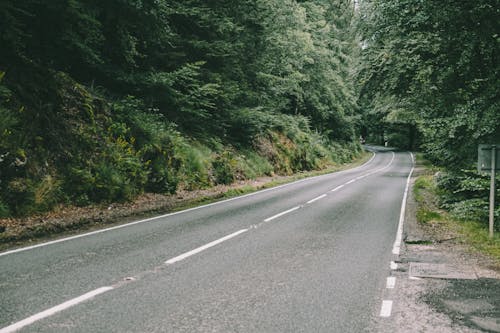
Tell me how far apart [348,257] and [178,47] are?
1504 cm

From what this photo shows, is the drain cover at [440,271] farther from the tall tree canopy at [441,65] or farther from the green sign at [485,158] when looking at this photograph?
the tall tree canopy at [441,65]

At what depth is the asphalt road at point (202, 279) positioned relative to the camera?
4.70 m

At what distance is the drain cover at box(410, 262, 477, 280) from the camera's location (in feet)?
22.8

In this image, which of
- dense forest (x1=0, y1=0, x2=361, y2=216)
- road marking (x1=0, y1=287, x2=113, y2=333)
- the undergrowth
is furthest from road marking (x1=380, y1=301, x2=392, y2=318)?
the undergrowth

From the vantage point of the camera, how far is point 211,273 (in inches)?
261

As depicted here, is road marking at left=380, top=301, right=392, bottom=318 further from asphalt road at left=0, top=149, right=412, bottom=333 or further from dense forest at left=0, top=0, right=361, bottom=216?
dense forest at left=0, top=0, right=361, bottom=216

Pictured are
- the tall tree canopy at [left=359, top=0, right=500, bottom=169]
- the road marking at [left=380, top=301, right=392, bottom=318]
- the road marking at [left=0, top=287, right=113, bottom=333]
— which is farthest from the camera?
the tall tree canopy at [left=359, top=0, right=500, bottom=169]

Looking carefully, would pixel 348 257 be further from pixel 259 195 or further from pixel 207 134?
pixel 207 134

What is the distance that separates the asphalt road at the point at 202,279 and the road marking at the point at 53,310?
0.01 metres

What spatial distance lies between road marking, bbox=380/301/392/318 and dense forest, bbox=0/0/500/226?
6.78 metres

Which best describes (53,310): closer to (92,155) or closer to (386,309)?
(386,309)

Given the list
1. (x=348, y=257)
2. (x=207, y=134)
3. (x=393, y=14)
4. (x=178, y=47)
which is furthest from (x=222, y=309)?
(x=207, y=134)

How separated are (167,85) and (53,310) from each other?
14.0 m

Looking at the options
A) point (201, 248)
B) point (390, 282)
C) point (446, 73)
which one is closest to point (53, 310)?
point (201, 248)
